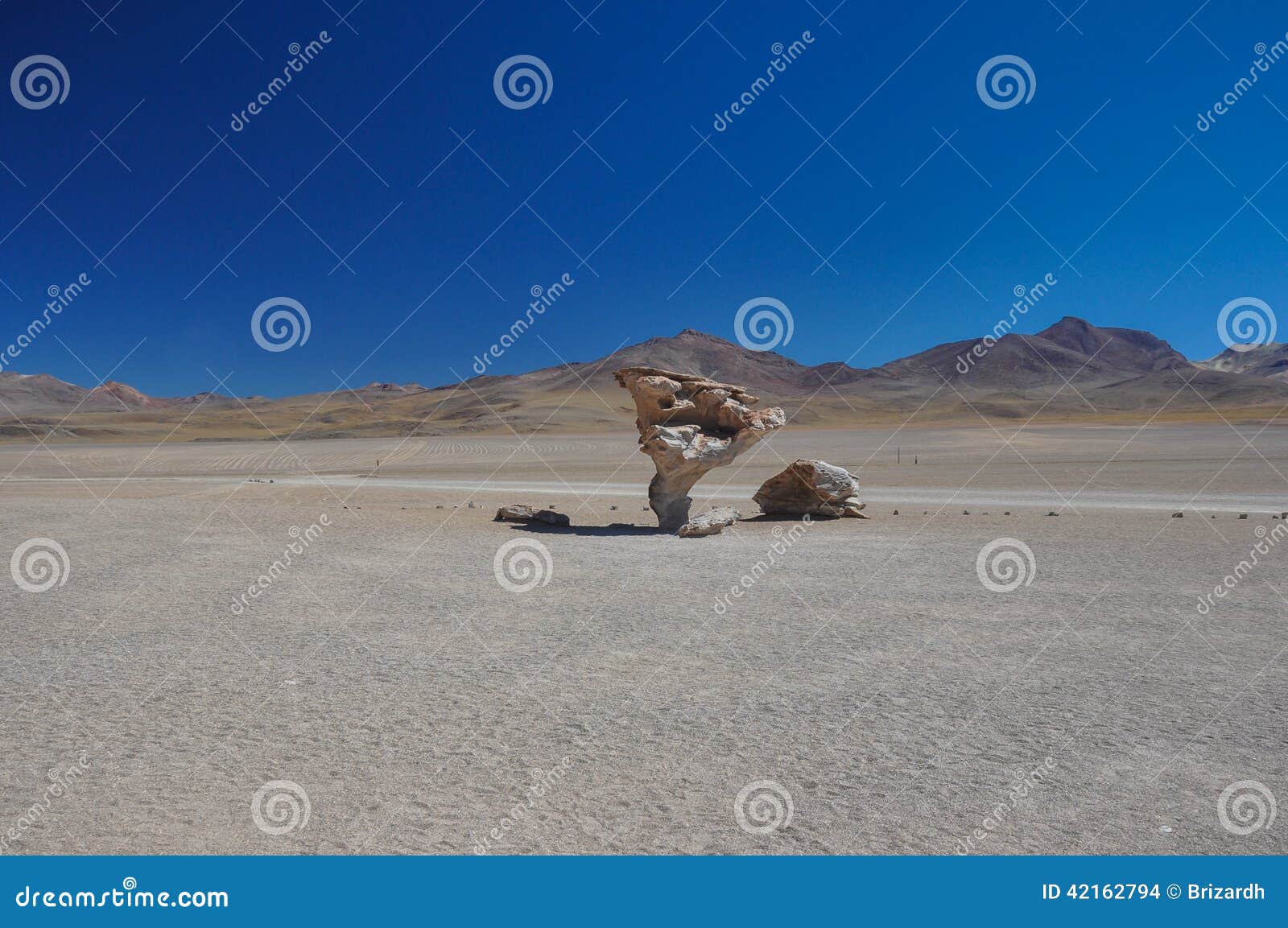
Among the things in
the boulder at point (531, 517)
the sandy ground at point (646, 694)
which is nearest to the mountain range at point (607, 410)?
the boulder at point (531, 517)

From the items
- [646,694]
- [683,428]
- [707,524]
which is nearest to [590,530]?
[707,524]

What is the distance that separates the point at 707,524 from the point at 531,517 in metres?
4.09

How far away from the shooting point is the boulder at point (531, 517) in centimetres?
1842

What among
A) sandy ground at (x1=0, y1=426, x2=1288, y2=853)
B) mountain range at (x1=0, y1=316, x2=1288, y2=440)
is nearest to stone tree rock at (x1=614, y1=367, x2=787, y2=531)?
sandy ground at (x1=0, y1=426, x2=1288, y2=853)

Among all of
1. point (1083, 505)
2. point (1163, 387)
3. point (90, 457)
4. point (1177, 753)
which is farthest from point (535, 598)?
point (1163, 387)

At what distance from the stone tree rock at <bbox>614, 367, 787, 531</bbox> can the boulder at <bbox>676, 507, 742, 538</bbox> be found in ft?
2.53

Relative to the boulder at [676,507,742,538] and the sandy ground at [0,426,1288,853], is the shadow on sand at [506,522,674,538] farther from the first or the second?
the sandy ground at [0,426,1288,853]

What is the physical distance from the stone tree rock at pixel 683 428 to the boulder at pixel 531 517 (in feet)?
6.70

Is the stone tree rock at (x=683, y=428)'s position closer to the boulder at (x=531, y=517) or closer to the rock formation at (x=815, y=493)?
the rock formation at (x=815, y=493)

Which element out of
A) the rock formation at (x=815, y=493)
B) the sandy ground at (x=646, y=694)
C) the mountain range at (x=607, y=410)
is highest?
the mountain range at (x=607, y=410)

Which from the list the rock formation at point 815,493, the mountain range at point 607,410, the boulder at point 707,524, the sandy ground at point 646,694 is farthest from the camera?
the mountain range at point 607,410

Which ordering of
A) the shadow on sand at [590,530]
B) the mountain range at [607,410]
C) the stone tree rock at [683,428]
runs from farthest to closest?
the mountain range at [607,410], the stone tree rock at [683,428], the shadow on sand at [590,530]

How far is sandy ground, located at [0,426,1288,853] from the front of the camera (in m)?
4.90

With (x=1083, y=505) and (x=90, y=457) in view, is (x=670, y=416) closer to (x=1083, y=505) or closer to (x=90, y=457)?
(x=1083, y=505)
